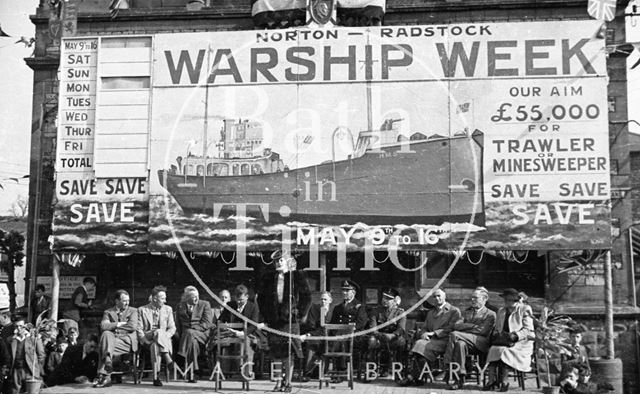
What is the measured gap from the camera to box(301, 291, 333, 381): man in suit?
44.3ft

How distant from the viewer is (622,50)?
16078mm

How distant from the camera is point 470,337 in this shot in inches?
515

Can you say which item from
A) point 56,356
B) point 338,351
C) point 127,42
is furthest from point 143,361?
point 127,42

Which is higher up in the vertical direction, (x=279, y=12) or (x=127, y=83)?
(x=279, y=12)

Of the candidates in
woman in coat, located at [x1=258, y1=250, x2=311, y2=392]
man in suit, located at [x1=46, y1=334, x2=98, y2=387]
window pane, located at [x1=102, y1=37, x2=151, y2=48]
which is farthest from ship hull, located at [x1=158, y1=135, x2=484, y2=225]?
man in suit, located at [x1=46, y1=334, x2=98, y2=387]

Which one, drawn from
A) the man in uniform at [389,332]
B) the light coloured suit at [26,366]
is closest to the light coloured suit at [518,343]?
the man in uniform at [389,332]

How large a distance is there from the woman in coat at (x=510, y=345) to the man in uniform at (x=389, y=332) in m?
1.67

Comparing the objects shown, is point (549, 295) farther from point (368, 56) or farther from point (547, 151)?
point (368, 56)

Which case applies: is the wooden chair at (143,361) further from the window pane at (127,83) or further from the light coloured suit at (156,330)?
the window pane at (127,83)

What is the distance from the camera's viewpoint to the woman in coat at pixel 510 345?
41.7 feet

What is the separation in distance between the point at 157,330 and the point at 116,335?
0.75 m

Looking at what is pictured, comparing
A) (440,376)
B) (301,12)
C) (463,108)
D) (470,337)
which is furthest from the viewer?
(301,12)

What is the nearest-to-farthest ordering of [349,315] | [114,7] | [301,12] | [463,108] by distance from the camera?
[349,315]
[463,108]
[301,12]
[114,7]

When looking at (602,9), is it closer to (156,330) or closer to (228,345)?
(228,345)
